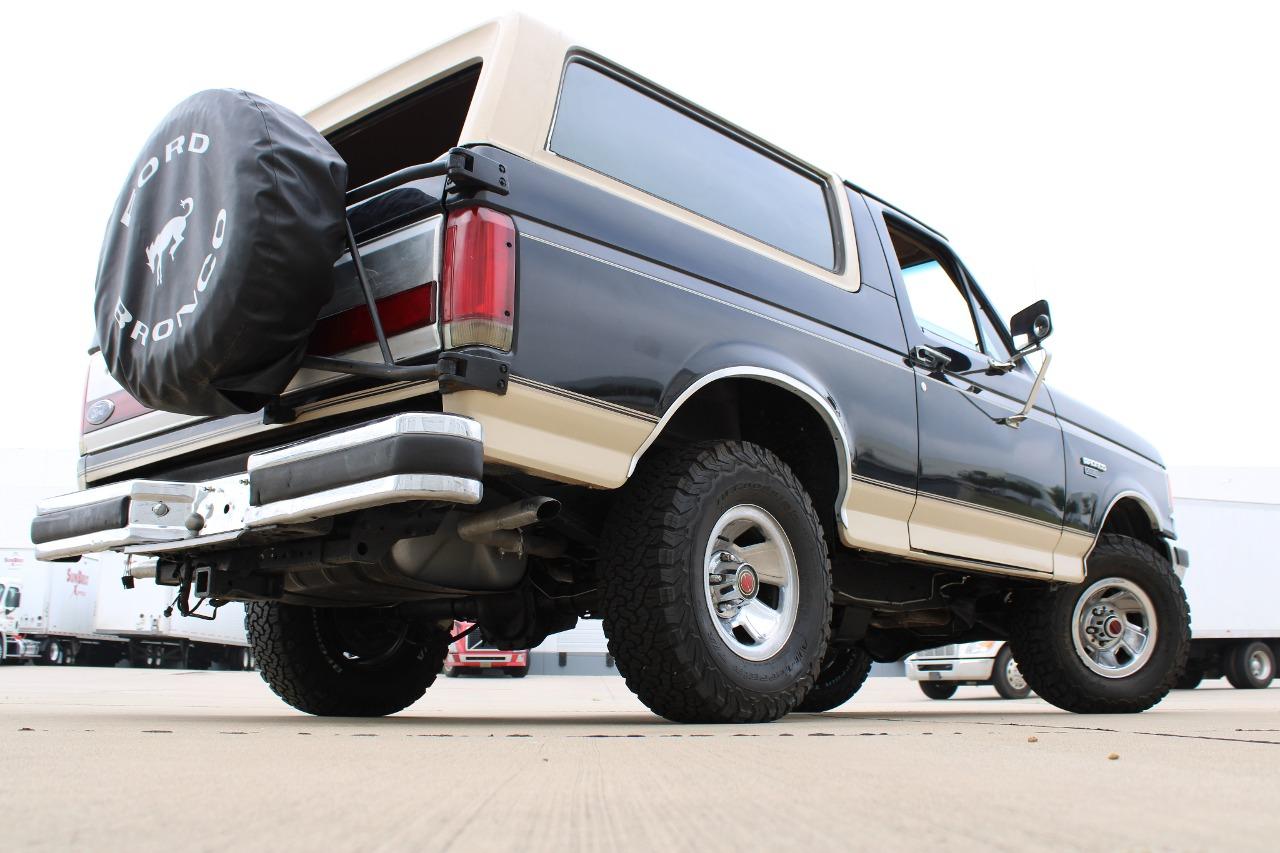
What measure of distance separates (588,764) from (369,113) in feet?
8.99

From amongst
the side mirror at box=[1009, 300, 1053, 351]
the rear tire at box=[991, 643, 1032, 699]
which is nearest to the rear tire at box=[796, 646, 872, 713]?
the side mirror at box=[1009, 300, 1053, 351]

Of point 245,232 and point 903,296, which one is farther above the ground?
point 903,296

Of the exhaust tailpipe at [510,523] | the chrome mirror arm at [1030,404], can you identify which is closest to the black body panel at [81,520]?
the exhaust tailpipe at [510,523]

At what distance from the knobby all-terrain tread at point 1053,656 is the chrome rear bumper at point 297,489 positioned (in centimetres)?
357

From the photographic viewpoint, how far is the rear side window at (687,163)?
11.5 feet

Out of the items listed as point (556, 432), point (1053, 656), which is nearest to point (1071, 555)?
point (1053, 656)

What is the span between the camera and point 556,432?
3045 mm

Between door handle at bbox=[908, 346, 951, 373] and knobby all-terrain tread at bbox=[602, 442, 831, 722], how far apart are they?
1473 millimetres

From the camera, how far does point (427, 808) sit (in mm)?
1456

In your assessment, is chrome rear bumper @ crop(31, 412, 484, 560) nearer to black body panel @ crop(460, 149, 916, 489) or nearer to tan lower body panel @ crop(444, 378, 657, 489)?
tan lower body panel @ crop(444, 378, 657, 489)

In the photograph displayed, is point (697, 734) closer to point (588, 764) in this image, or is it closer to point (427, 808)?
point (588, 764)

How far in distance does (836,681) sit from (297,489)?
14.0ft

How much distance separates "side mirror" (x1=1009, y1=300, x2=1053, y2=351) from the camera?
4992 mm

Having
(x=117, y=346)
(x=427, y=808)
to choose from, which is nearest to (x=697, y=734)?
(x=427, y=808)
